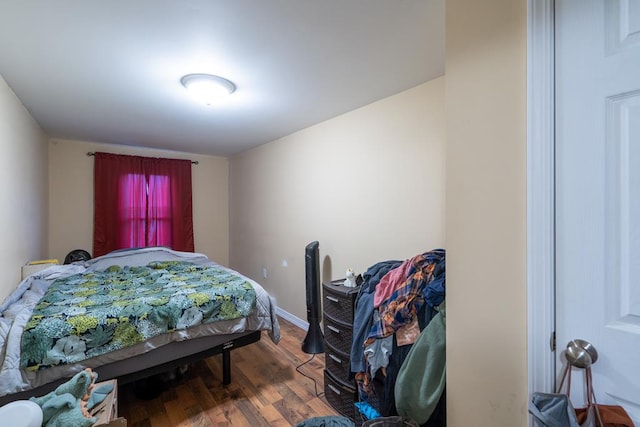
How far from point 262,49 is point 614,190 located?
5.59 feet

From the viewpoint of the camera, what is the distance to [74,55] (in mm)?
1688

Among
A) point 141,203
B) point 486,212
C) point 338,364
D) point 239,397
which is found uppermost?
point 141,203

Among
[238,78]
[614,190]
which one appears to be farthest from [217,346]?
[614,190]

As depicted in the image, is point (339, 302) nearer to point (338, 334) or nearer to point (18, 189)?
point (338, 334)

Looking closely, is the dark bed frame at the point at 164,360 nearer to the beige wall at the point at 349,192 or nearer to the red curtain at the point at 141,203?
the beige wall at the point at 349,192

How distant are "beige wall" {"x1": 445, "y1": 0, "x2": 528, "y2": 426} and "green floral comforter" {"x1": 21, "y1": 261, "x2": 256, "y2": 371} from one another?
1.69 metres

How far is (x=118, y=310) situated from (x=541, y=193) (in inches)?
93.7

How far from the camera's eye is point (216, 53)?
1.69 meters

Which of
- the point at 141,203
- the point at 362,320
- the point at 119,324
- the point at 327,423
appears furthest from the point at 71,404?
the point at 141,203

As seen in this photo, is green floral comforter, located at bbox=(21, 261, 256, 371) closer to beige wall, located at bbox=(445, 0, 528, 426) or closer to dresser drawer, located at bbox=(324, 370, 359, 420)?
dresser drawer, located at bbox=(324, 370, 359, 420)

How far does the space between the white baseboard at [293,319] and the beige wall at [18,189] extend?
253cm

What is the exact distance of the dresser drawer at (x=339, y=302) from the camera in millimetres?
1926

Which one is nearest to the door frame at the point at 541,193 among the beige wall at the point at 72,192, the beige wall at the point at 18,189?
the beige wall at the point at 18,189

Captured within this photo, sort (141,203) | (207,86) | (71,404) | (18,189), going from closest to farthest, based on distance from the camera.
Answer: (71,404)
(207,86)
(18,189)
(141,203)
